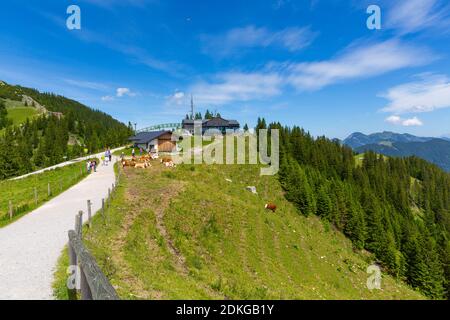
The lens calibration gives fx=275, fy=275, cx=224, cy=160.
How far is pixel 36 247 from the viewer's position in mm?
13977

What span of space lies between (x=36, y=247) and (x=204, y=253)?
9.40 metres

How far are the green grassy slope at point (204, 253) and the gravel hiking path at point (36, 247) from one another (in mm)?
767

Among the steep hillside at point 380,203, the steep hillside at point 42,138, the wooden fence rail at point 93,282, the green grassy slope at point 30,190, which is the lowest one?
the steep hillside at point 380,203

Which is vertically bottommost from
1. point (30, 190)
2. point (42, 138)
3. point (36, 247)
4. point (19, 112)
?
point (36, 247)

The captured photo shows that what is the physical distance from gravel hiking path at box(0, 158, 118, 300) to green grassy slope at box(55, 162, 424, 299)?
30.2 inches

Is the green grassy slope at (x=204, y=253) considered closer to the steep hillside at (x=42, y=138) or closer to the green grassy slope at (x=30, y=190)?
the green grassy slope at (x=30, y=190)

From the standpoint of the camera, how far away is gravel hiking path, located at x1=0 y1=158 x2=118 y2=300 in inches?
382

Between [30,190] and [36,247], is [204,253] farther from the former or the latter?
[30,190]

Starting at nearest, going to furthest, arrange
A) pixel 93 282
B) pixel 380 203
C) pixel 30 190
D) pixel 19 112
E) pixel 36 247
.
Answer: pixel 93 282 < pixel 36 247 < pixel 30 190 < pixel 380 203 < pixel 19 112

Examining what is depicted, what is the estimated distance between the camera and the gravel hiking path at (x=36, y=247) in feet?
31.9

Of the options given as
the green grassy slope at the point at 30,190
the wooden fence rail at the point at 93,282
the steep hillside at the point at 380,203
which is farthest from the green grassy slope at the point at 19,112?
the wooden fence rail at the point at 93,282

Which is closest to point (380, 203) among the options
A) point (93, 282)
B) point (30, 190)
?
point (30, 190)

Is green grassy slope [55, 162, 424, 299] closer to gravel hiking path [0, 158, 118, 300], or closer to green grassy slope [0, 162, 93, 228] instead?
gravel hiking path [0, 158, 118, 300]

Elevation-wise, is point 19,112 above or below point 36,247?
above
